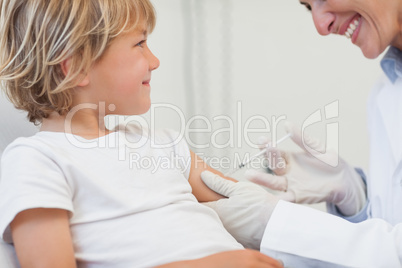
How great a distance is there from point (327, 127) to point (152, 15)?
157cm

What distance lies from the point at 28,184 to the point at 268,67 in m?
1.81

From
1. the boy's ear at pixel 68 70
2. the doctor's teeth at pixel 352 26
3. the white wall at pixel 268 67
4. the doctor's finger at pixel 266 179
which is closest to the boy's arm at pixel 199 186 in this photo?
the doctor's finger at pixel 266 179

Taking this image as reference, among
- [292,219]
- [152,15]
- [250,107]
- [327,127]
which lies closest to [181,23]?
[250,107]

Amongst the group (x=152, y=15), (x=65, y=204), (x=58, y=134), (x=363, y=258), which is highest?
(x=152, y=15)

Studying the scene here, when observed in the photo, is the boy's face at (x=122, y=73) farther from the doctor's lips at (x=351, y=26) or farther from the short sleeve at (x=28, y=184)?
the doctor's lips at (x=351, y=26)

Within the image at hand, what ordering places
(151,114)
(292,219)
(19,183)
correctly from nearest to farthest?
(19,183)
(292,219)
(151,114)

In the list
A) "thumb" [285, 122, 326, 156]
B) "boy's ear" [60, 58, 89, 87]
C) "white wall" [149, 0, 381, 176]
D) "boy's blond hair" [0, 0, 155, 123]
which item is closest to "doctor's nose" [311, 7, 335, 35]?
"thumb" [285, 122, 326, 156]

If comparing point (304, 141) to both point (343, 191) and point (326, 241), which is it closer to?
point (343, 191)

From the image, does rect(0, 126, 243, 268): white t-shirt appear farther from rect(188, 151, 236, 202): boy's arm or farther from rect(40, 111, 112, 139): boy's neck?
rect(188, 151, 236, 202): boy's arm

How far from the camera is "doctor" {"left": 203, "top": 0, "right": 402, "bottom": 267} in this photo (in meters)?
0.96

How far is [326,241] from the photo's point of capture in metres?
0.95

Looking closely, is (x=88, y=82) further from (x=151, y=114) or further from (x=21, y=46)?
(x=151, y=114)

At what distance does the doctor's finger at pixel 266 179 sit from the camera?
1396 millimetres

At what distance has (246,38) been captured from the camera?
96.9 inches
